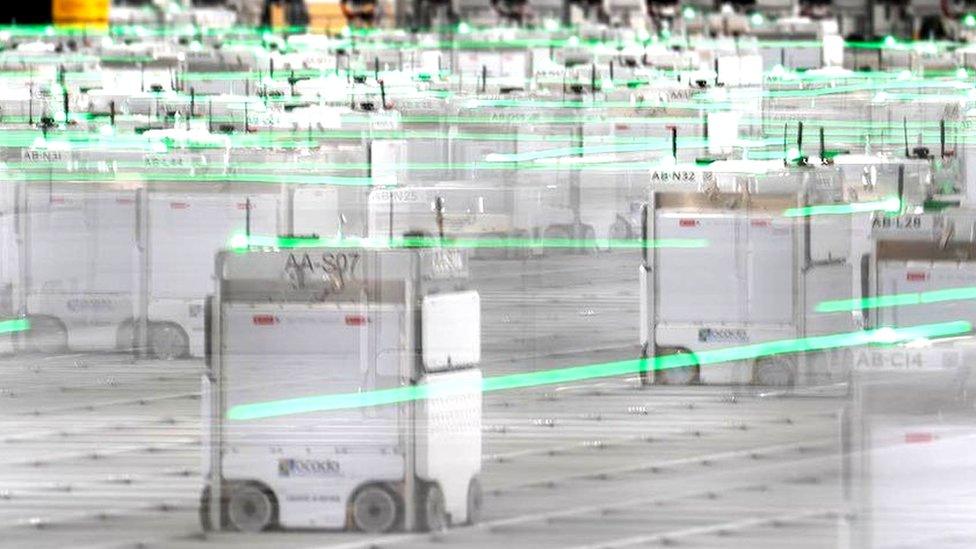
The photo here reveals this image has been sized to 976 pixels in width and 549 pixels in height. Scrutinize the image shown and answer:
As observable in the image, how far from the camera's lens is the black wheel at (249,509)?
9.48 m

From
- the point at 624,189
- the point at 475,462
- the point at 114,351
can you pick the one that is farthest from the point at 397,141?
the point at 475,462

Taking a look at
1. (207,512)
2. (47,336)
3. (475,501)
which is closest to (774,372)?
(475,501)

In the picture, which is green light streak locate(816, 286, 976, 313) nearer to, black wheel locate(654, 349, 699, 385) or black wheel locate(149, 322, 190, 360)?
black wheel locate(654, 349, 699, 385)

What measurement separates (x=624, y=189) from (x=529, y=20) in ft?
88.3

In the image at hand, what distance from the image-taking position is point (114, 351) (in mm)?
14266

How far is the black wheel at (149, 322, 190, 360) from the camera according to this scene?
43.3 ft

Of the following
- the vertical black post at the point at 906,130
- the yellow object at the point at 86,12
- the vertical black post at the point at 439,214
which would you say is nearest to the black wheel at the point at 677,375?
the vertical black post at the point at 439,214

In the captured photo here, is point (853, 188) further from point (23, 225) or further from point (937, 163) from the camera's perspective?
point (23, 225)

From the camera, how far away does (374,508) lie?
31.7ft

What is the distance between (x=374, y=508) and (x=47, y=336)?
→ 4745 mm

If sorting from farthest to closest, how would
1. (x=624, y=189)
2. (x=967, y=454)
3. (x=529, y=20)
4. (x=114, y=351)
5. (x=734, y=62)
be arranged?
1. (x=529, y=20)
2. (x=734, y=62)
3. (x=624, y=189)
4. (x=114, y=351)
5. (x=967, y=454)

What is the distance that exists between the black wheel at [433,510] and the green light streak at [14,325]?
5.41m

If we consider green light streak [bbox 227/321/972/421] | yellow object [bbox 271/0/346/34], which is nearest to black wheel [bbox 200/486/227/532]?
green light streak [bbox 227/321/972/421]

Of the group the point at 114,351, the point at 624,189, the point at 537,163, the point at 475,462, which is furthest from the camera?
the point at 537,163
